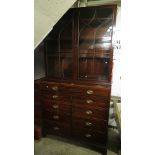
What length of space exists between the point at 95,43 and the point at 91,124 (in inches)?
46.5

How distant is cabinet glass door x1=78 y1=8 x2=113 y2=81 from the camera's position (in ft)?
6.70

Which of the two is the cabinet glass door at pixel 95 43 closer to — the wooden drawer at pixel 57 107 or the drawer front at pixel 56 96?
the drawer front at pixel 56 96

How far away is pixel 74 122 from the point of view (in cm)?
221

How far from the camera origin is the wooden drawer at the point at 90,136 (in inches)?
81.6

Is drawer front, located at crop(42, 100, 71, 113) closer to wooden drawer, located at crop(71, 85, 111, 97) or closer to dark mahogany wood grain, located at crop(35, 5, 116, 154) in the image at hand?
dark mahogany wood grain, located at crop(35, 5, 116, 154)

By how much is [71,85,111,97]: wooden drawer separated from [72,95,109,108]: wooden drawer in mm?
59

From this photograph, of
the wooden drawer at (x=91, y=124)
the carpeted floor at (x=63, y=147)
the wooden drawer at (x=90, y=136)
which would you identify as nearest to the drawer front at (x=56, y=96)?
the wooden drawer at (x=91, y=124)

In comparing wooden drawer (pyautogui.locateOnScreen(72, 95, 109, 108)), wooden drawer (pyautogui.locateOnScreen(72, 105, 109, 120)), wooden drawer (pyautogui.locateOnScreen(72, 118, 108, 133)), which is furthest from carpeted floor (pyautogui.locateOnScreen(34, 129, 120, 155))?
wooden drawer (pyautogui.locateOnScreen(72, 95, 109, 108))

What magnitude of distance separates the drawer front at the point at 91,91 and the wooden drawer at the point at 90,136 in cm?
57
